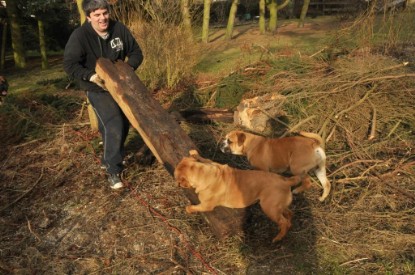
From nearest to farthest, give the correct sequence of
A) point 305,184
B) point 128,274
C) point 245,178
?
point 128,274, point 245,178, point 305,184

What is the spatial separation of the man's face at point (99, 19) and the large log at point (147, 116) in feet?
1.42

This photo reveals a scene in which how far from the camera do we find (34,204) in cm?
500

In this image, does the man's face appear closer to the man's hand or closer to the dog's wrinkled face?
the man's hand

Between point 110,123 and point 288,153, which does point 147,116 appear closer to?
point 110,123

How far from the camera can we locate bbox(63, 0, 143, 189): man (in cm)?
471

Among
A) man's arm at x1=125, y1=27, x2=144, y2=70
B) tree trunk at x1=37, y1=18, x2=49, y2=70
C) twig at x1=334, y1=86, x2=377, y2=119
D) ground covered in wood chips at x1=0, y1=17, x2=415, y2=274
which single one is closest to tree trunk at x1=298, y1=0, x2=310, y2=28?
ground covered in wood chips at x1=0, y1=17, x2=415, y2=274

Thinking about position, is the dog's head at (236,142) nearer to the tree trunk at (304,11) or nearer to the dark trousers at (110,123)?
the dark trousers at (110,123)

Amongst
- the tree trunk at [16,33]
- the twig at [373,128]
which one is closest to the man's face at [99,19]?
the twig at [373,128]

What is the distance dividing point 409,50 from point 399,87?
3135 millimetres

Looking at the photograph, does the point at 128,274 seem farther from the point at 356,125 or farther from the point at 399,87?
the point at 399,87

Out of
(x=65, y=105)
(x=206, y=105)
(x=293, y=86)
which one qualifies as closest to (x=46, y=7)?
(x=65, y=105)

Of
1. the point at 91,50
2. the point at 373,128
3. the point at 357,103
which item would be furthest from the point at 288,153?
the point at 91,50

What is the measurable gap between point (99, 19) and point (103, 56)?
58cm

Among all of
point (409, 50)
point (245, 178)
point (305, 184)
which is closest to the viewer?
point (245, 178)
